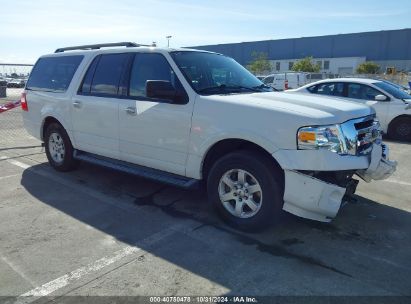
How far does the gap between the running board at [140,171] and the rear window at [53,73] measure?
1.13 meters

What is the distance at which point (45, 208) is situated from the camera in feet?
15.3

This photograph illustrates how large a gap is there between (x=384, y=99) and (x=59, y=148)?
7.81 m

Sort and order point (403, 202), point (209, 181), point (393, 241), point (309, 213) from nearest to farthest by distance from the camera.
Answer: point (309, 213) < point (393, 241) < point (209, 181) < point (403, 202)

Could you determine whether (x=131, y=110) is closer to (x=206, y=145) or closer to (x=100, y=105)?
(x=100, y=105)

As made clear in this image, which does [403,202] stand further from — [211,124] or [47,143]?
[47,143]

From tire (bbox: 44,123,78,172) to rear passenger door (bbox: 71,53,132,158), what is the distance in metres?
0.37

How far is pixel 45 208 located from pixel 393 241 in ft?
13.2

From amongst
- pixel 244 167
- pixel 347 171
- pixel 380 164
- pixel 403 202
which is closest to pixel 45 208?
pixel 244 167

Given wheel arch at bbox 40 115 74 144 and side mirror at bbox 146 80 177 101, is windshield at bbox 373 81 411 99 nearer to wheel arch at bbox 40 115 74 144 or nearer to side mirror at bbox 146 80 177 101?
side mirror at bbox 146 80 177 101

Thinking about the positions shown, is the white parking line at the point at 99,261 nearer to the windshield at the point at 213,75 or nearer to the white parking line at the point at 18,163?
the windshield at the point at 213,75

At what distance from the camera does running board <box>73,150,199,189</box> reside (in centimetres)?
434

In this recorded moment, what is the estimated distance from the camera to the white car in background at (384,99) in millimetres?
9484

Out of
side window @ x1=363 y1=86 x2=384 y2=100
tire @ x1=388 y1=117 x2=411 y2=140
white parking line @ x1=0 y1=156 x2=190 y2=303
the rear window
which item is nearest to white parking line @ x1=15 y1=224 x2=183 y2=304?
white parking line @ x1=0 y1=156 x2=190 y2=303

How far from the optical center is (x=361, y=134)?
3840 mm
